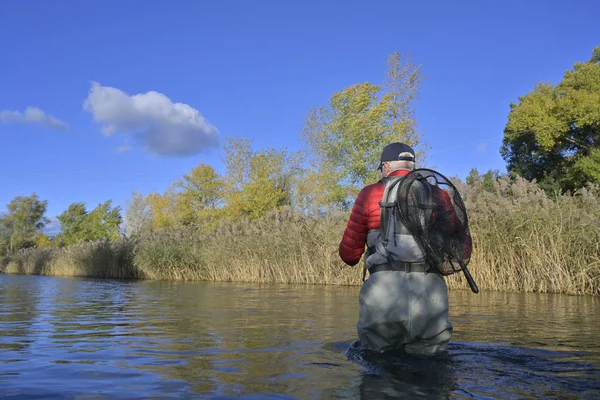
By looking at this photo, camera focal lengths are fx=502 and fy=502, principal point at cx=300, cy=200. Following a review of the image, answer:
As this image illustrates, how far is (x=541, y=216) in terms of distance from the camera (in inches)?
455

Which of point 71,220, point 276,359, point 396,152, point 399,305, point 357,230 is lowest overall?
point 276,359

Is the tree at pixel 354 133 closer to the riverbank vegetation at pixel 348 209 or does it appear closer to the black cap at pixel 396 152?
the riverbank vegetation at pixel 348 209

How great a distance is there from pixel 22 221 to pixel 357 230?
6944cm

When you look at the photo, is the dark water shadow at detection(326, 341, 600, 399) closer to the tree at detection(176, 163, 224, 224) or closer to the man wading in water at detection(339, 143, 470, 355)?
the man wading in water at detection(339, 143, 470, 355)

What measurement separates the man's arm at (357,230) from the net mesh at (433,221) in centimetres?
32

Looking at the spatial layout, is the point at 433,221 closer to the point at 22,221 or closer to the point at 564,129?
the point at 564,129

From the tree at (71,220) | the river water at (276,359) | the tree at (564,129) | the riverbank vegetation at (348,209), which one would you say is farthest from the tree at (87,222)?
the river water at (276,359)

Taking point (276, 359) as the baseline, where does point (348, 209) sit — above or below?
above

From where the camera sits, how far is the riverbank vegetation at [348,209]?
11562mm

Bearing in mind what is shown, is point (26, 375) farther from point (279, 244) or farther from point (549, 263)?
point (279, 244)

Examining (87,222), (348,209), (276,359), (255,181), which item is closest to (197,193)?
(255,181)

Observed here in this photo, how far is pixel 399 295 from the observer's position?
3604 millimetres

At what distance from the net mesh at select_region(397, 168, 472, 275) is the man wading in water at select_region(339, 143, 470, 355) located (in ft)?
0.17

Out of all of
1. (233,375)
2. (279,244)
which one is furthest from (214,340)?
(279,244)
